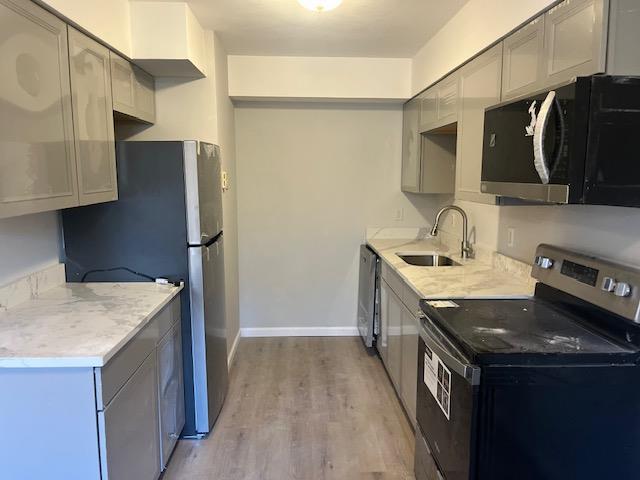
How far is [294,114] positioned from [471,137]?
196cm

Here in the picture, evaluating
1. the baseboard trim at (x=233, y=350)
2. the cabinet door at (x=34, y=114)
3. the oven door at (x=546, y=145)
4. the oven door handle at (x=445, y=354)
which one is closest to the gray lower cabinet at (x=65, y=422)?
the cabinet door at (x=34, y=114)

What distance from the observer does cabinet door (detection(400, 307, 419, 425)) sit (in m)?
2.40

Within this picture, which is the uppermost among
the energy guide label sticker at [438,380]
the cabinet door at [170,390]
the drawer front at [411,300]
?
the drawer front at [411,300]

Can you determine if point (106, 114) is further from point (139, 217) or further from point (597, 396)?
point (597, 396)

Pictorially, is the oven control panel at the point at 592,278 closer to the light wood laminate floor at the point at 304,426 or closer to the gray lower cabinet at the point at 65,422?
the light wood laminate floor at the point at 304,426

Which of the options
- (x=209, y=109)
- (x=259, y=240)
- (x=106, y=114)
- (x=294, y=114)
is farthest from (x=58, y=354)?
(x=294, y=114)

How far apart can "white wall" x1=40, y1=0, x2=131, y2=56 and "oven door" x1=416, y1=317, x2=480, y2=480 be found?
190cm

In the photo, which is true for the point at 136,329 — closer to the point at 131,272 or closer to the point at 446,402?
the point at 131,272

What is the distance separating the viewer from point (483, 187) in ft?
6.41

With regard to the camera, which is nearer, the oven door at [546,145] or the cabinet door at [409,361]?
the oven door at [546,145]

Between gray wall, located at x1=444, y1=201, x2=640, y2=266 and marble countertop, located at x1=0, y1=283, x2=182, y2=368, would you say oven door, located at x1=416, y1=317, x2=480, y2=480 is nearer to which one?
gray wall, located at x1=444, y1=201, x2=640, y2=266

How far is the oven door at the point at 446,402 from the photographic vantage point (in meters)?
1.47

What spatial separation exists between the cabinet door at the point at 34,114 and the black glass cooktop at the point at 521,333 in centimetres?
157

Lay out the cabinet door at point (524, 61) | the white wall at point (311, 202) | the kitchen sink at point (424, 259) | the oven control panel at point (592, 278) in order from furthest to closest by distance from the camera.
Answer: the white wall at point (311, 202) → the kitchen sink at point (424, 259) → the cabinet door at point (524, 61) → the oven control panel at point (592, 278)
